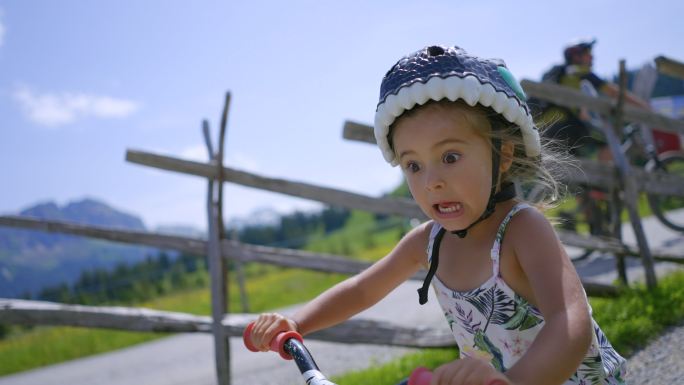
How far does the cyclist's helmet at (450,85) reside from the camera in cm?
170

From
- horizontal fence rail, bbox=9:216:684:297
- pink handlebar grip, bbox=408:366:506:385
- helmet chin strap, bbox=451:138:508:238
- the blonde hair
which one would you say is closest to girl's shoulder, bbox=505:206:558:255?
helmet chin strap, bbox=451:138:508:238

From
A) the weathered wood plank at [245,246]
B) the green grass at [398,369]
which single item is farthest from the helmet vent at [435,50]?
the weathered wood plank at [245,246]

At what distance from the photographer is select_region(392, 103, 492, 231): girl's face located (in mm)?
1697

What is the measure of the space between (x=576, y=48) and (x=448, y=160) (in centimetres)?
600

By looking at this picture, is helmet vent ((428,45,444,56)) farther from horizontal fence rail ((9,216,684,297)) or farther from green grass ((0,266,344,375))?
green grass ((0,266,344,375))

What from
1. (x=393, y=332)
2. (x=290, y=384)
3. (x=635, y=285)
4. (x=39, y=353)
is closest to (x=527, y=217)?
(x=393, y=332)

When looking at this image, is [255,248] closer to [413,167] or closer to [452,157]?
[413,167]

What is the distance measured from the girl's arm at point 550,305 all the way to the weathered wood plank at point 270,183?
10.3 ft

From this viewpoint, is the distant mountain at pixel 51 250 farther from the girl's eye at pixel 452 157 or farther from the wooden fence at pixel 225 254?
the girl's eye at pixel 452 157

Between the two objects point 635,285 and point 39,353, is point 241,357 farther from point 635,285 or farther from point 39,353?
point 39,353

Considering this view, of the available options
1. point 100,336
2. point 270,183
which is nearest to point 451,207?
point 270,183

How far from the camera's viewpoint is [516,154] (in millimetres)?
1982

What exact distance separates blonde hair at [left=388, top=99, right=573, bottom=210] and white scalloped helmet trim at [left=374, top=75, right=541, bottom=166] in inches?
0.9

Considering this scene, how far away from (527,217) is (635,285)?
3648mm
